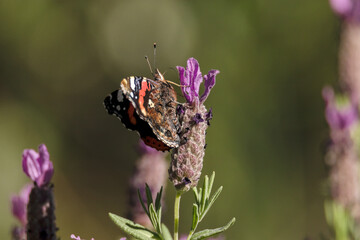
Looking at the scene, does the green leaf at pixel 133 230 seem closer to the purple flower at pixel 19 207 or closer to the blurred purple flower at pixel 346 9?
the purple flower at pixel 19 207

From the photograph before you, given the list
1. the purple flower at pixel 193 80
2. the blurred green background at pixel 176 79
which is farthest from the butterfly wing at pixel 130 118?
the blurred green background at pixel 176 79

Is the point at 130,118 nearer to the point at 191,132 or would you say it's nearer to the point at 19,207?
the point at 191,132

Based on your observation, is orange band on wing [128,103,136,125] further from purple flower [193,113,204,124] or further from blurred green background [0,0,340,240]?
blurred green background [0,0,340,240]

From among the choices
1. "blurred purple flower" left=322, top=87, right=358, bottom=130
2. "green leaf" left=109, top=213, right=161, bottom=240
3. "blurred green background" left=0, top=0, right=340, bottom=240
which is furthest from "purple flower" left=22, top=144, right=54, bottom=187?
"blurred green background" left=0, top=0, right=340, bottom=240

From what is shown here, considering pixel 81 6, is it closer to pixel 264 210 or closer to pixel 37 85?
pixel 37 85

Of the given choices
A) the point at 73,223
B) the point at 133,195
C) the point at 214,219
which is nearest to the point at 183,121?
the point at 133,195

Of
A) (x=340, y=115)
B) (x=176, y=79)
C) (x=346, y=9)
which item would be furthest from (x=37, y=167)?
(x=176, y=79)
